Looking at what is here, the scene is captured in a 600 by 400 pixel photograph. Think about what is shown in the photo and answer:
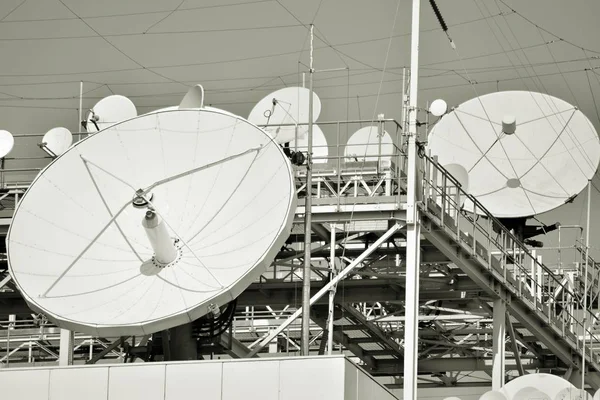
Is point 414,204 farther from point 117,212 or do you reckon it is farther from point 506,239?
point 506,239

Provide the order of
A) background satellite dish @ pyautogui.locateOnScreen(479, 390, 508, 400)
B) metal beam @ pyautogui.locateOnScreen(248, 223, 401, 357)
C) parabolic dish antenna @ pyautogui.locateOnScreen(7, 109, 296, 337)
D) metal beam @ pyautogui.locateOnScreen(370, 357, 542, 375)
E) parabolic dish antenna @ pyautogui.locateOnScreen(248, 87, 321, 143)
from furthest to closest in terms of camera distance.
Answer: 1. metal beam @ pyautogui.locateOnScreen(370, 357, 542, 375)
2. parabolic dish antenna @ pyautogui.locateOnScreen(248, 87, 321, 143)
3. background satellite dish @ pyautogui.locateOnScreen(479, 390, 508, 400)
4. metal beam @ pyautogui.locateOnScreen(248, 223, 401, 357)
5. parabolic dish antenna @ pyautogui.locateOnScreen(7, 109, 296, 337)

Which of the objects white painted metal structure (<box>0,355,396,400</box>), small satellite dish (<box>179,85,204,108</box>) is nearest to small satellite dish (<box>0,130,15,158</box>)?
small satellite dish (<box>179,85,204,108</box>)

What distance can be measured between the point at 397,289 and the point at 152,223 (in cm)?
1572

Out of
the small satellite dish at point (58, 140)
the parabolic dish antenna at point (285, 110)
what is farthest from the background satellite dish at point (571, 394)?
the small satellite dish at point (58, 140)

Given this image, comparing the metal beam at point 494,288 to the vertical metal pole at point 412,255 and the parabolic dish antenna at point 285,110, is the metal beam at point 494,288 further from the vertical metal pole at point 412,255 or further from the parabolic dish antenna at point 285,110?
the parabolic dish antenna at point 285,110

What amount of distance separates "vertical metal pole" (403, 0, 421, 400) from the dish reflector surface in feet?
48.7

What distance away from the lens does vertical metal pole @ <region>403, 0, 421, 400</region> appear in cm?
4422

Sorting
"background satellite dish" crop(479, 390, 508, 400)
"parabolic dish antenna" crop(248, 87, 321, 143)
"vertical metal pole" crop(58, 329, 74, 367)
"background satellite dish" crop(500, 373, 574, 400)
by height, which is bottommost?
"background satellite dish" crop(479, 390, 508, 400)

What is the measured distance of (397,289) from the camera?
54031 millimetres

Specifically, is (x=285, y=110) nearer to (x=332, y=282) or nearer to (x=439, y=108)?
(x=439, y=108)

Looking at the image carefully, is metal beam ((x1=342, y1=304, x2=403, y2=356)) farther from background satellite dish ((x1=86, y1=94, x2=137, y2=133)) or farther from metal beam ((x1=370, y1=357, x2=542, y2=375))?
background satellite dish ((x1=86, y1=94, x2=137, y2=133))

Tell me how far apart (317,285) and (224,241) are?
12224mm

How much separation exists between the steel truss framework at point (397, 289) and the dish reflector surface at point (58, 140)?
214 inches

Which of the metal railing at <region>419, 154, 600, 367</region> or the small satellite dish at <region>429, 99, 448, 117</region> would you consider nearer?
the metal railing at <region>419, 154, 600, 367</region>
